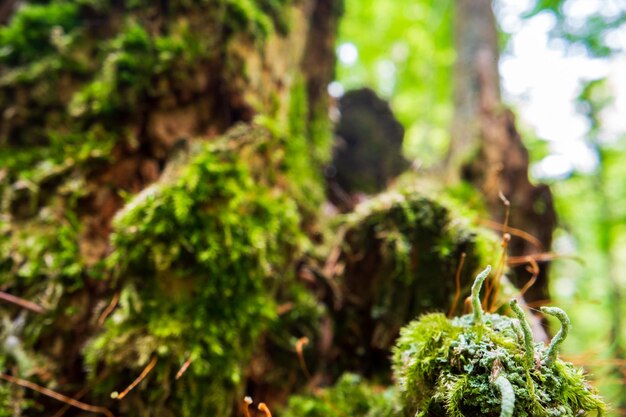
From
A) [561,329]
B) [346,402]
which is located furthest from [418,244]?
[561,329]

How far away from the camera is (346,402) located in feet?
4.54

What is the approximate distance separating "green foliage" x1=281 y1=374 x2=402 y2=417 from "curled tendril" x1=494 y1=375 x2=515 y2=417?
61cm

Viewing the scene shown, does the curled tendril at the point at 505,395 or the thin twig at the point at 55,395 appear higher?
the curled tendril at the point at 505,395

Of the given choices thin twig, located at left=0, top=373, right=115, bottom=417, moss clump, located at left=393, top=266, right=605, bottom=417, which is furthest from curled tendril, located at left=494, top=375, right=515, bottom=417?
thin twig, located at left=0, top=373, right=115, bottom=417

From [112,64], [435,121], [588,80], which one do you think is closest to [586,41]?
[588,80]

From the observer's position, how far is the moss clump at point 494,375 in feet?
2.20

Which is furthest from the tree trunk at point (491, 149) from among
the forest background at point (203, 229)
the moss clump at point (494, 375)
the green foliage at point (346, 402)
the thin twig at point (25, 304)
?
the thin twig at point (25, 304)

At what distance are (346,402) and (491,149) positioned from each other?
218 cm

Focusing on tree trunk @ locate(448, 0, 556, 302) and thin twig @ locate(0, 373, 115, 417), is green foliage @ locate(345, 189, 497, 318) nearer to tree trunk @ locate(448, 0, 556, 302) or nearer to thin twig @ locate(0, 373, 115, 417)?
tree trunk @ locate(448, 0, 556, 302)

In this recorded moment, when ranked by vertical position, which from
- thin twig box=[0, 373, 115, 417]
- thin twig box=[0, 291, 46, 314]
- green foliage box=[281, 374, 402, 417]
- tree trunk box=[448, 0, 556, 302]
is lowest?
thin twig box=[0, 373, 115, 417]

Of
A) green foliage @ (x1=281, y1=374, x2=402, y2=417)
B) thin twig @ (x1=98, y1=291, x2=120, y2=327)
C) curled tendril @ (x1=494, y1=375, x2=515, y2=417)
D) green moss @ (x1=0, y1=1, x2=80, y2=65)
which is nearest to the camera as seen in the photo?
curled tendril @ (x1=494, y1=375, x2=515, y2=417)

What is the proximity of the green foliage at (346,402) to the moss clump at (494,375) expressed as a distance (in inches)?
18.9

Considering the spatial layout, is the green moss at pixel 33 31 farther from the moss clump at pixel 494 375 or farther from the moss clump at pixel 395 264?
the moss clump at pixel 494 375

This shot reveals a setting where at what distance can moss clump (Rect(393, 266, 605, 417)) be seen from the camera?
0.67m
